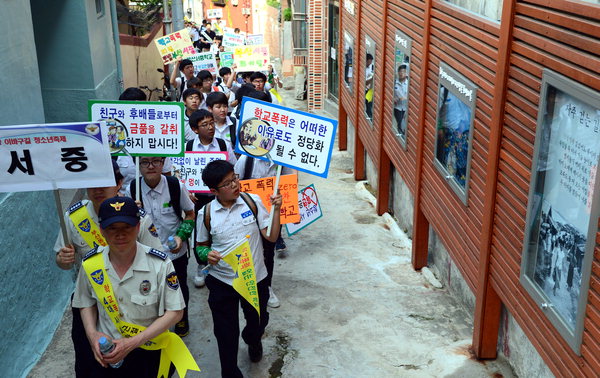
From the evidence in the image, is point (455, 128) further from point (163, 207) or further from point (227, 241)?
point (163, 207)

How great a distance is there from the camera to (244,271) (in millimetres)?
5320

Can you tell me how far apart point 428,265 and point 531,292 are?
347cm

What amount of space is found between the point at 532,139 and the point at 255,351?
288 centimetres

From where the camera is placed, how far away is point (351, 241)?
30.6 ft

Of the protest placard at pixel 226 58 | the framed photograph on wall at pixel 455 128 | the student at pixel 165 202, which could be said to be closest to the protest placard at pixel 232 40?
the protest placard at pixel 226 58

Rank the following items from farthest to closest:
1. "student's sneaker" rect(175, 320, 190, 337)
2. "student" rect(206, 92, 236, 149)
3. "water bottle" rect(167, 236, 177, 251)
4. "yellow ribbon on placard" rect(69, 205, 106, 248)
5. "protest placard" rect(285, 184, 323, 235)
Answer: "student" rect(206, 92, 236, 149)
"protest placard" rect(285, 184, 323, 235)
"student's sneaker" rect(175, 320, 190, 337)
"water bottle" rect(167, 236, 177, 251)
"yellow ribbon on placard" rect(69, 205, 106, 248)

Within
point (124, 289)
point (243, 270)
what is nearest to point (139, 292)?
point (124, 289)

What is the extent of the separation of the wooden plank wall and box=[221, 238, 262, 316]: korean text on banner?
189cm

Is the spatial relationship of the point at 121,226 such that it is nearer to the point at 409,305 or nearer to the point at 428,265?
the point at 409,305

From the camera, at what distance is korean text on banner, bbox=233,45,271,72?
45.3 ft

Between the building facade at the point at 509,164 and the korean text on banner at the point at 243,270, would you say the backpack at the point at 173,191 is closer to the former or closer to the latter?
the korean text on banner at the point at 243,270

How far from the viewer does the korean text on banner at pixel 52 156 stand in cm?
450

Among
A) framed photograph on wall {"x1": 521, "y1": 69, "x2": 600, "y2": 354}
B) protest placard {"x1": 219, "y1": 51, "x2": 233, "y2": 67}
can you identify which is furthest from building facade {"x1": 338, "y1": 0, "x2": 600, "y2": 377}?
protest placard {"x1": 219, "y1": 51, "x2": 233, "y2": 67}

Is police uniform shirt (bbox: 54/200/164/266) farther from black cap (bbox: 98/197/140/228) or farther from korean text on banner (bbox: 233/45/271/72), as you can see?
korean text on banner (bbox: 233/45/271/72)
